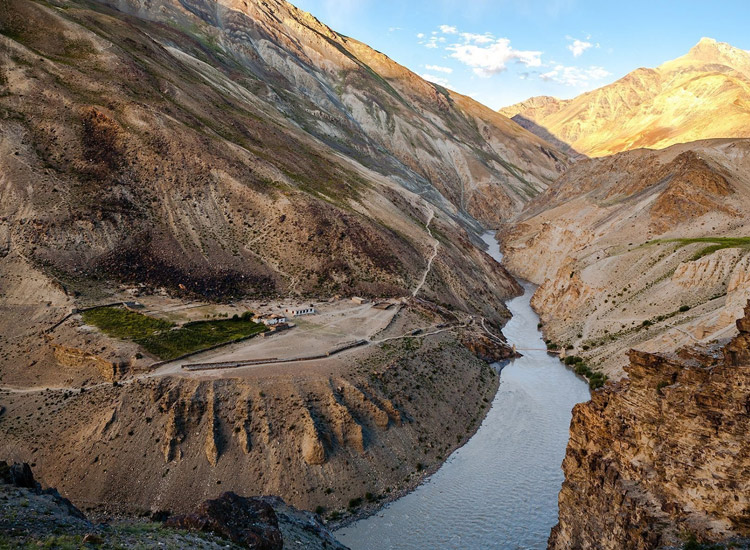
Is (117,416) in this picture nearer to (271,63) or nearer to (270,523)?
(270,523)

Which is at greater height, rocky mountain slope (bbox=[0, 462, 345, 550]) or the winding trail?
the winding trail

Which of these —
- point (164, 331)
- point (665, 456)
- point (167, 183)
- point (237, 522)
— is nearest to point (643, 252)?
point (665, 456)

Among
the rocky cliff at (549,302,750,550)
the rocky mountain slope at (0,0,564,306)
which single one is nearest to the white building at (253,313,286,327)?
the rocky mountain slope at (0,0,564,306)

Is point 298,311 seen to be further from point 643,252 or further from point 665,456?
point 643,252

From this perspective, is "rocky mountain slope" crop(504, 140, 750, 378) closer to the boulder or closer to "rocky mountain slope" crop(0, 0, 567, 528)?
"rocky mountain slope" crop(0, 0, 567, 528)

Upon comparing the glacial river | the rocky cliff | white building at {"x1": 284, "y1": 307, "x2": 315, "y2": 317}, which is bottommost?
the glacial river

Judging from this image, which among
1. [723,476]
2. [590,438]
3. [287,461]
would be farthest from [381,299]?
[723,476]

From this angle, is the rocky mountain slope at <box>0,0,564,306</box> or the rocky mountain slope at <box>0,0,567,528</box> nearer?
the rocky mountain slope at <box>0,0,567,528</box>
